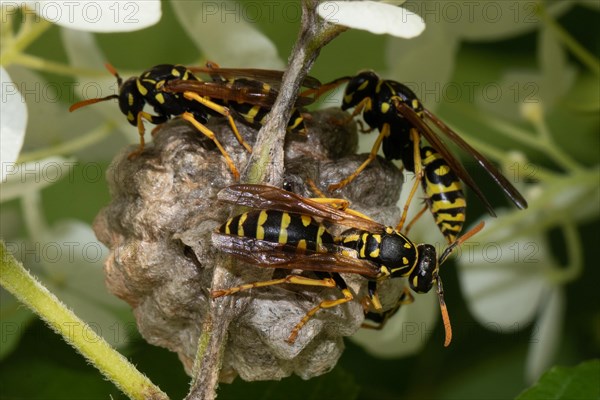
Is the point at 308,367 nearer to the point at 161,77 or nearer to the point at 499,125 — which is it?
the point at 161,77

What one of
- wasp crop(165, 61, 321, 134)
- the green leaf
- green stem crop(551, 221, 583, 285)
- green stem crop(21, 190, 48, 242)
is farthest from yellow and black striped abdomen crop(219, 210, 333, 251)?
green stem crop(551, 221, 583, 285)

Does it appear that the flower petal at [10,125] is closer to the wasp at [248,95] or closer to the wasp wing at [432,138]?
the wasp at [248,95]

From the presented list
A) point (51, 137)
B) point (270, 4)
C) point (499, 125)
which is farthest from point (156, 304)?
point (270, 4)

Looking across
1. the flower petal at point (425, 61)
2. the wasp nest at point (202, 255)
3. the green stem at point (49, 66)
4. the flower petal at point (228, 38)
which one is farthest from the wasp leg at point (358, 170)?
the green stem at point (49, 66)

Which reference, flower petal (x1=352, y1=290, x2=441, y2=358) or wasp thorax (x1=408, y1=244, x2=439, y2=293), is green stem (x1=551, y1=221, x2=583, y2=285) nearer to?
flower petal (x1=352, y1=290, x2=441, y2=358)

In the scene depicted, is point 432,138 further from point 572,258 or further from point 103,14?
point 572,258

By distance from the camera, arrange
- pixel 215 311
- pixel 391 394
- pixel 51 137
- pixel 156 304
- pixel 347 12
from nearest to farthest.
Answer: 1. pixel 347 12
2. pixel 215 311
3. pixel 156 304
4. pixel 51 137
5. pixel 391 394

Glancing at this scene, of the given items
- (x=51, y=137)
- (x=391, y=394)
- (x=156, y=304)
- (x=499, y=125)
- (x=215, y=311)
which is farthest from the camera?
(x=391, y=394)

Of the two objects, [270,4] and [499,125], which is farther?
[270,4]
